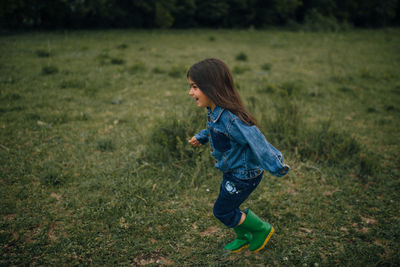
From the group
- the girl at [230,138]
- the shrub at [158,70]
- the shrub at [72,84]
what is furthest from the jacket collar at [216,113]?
the shrub at [158,70]

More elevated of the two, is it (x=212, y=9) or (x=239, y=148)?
(x=212, y=9)

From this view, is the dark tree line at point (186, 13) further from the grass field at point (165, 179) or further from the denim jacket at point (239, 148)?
the denim jacket at point (239, 148)

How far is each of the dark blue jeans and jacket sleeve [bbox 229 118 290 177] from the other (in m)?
0.33

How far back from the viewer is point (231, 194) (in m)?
2.14

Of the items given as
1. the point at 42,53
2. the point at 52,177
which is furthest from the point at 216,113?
the point at 42,53

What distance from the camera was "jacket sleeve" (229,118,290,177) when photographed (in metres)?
1.80

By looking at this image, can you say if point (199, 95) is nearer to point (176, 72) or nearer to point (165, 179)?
point (165, 179)

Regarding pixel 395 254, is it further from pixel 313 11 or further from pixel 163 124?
pixel 313 11

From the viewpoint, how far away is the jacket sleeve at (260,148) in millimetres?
1802

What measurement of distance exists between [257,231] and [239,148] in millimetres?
881

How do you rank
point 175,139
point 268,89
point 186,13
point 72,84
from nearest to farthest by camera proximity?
point 175,139
point 72,84
point 268,89
point 186,13

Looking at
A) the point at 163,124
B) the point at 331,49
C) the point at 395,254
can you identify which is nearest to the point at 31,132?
the point at 163,124

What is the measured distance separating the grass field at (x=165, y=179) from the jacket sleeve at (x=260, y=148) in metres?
1.08

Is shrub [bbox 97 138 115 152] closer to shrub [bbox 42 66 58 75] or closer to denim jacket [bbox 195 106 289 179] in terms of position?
denim jacket [bbox 195 106 289 179]
